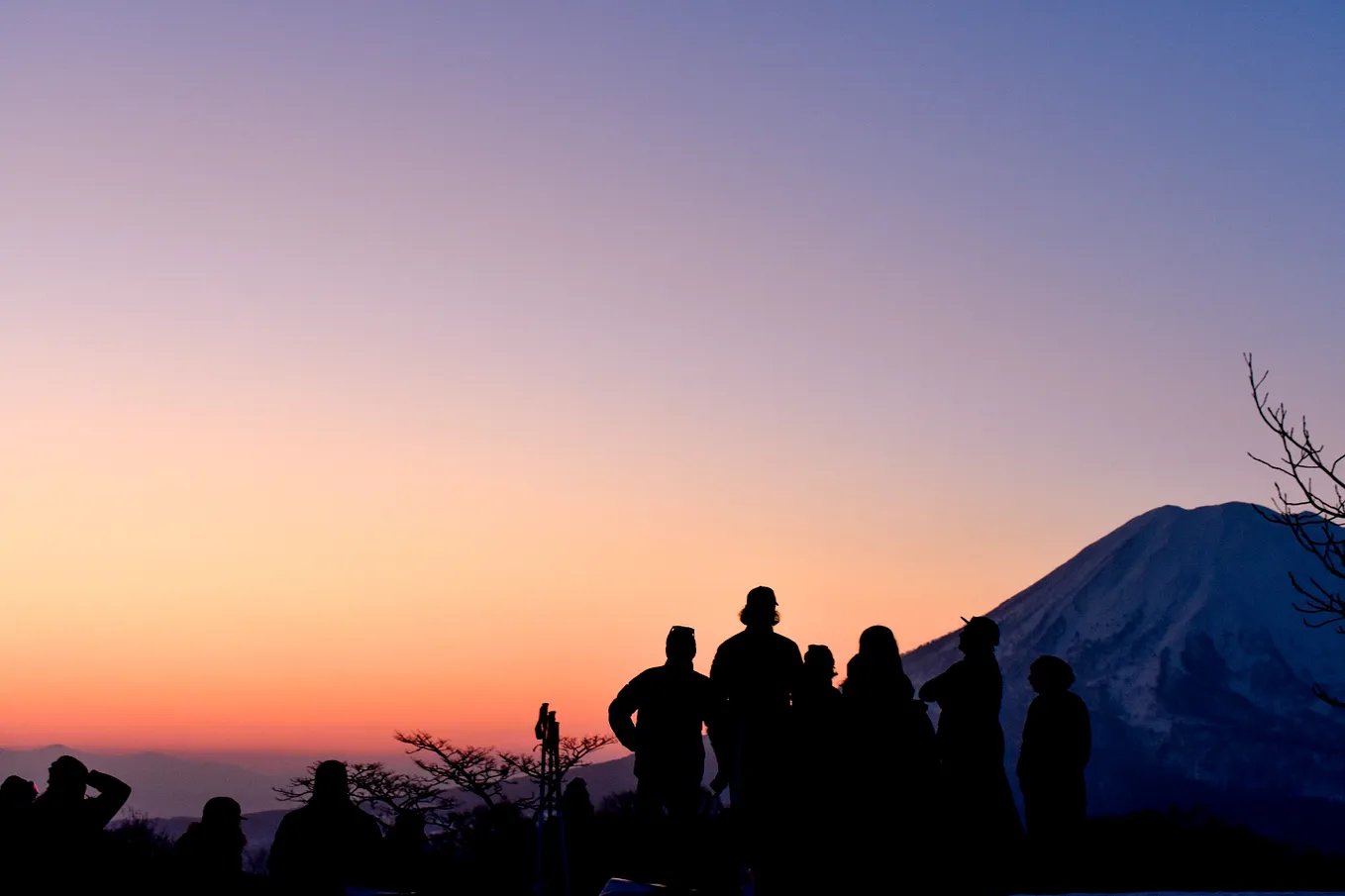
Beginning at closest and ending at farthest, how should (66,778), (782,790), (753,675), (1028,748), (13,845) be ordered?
(782,790)
(13,845)
(66,778)
(753,675)
(1028,748)

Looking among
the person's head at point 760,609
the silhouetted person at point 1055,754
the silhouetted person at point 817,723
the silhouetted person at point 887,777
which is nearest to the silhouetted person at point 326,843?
the person's head at point 760,609

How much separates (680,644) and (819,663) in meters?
0.96

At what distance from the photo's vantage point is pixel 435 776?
179 feet

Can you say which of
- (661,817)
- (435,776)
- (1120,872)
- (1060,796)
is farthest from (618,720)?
(435,776)

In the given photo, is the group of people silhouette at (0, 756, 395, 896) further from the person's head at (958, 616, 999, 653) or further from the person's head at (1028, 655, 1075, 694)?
the person's head at (1028, 655, 1075, 694)

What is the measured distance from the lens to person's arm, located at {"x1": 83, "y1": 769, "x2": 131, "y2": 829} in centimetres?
759

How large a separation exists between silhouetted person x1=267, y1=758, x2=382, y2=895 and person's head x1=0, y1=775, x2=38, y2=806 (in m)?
1.63

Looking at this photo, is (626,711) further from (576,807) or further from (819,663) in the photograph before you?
(576,807)

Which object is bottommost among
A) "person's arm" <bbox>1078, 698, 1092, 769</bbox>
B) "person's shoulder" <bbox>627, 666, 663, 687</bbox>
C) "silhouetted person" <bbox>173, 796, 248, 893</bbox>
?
"silhouetted person" <bbox>173, 796, 248, 893</bbox>

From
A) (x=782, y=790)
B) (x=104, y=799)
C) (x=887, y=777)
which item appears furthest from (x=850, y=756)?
(x=104, y=799)

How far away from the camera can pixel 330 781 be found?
24.9 ft

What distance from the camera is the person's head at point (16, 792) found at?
7794 mm

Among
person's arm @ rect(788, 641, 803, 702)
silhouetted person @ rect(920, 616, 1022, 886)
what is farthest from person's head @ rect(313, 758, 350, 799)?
silhouetted person @ rect(920, 616, 1022, 886)

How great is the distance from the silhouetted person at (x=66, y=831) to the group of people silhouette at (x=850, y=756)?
3367mm
